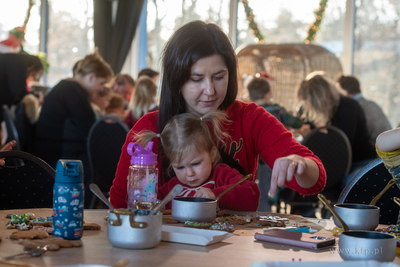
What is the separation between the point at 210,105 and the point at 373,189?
59cm

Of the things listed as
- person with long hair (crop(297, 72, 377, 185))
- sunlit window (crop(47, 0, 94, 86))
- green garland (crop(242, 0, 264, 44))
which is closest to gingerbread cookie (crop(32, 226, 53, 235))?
person with long hair (crop(297, 72, 377, 185))

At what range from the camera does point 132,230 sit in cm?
80

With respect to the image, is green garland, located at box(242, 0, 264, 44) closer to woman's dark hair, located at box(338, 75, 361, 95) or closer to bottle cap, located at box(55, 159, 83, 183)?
woman's dark hair, located at box(338, 75, 361, 95)

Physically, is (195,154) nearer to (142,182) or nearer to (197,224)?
(142,182)

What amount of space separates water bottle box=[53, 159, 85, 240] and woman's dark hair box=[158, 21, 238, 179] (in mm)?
662

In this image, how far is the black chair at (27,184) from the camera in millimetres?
1408

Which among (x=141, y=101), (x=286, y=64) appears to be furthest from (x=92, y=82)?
(x=286, y=64)

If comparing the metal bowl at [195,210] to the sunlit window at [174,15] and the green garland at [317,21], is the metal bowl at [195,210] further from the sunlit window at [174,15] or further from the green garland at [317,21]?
the sunlit window at [174,15]

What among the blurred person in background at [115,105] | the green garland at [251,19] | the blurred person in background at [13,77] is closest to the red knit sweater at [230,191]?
the blurred person in background at [115,105]

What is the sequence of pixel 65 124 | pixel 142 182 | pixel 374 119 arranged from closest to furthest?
1. pixel 142 182
2. pixel 65 124
3. pixel 374 119

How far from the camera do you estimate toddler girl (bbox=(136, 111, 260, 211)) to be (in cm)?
143

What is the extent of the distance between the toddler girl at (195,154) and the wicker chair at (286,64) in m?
3.92

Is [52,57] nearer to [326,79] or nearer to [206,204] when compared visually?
[326,79]

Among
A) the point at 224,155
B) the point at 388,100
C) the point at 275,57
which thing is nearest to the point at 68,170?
the point at 224,155
